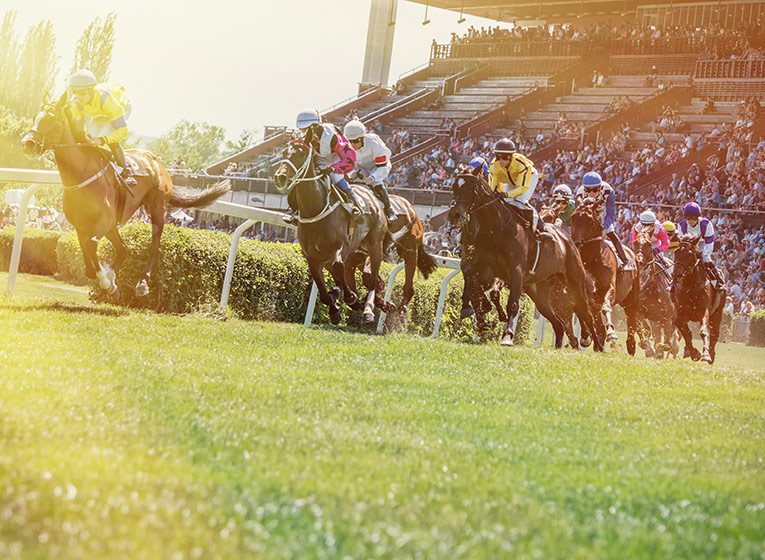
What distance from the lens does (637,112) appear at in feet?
117

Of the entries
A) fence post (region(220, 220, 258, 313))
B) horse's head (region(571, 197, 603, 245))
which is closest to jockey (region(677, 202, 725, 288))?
horse's head (region(571, 197, 603, 245))

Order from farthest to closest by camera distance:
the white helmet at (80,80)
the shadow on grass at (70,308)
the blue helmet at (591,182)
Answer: the blue helmet at (591,182), the white helmet at (80,80), the shadow on grass at (70,308)

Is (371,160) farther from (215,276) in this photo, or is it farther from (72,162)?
(72,162)

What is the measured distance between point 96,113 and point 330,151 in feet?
7.71

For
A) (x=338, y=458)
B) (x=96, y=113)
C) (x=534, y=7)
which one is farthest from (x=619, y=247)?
(x=534, y=7)

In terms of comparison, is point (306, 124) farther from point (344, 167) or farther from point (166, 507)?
point (166, 507)

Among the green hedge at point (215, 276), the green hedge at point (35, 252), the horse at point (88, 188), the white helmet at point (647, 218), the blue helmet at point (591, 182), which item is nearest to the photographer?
the horse at point (88, 188)

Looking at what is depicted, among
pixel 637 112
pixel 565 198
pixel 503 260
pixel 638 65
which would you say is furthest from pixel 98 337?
pixel 638 65

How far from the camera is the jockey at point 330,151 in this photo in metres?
10.9

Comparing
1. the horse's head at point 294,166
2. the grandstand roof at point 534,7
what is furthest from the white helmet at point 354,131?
the grandstand roof at point 534,7

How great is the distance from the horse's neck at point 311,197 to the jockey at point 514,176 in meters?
2.68

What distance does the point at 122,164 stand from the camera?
10.8 metres

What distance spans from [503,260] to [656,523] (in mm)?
8495

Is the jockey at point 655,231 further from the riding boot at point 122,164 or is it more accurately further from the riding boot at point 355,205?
the riding boot at point 122,164
